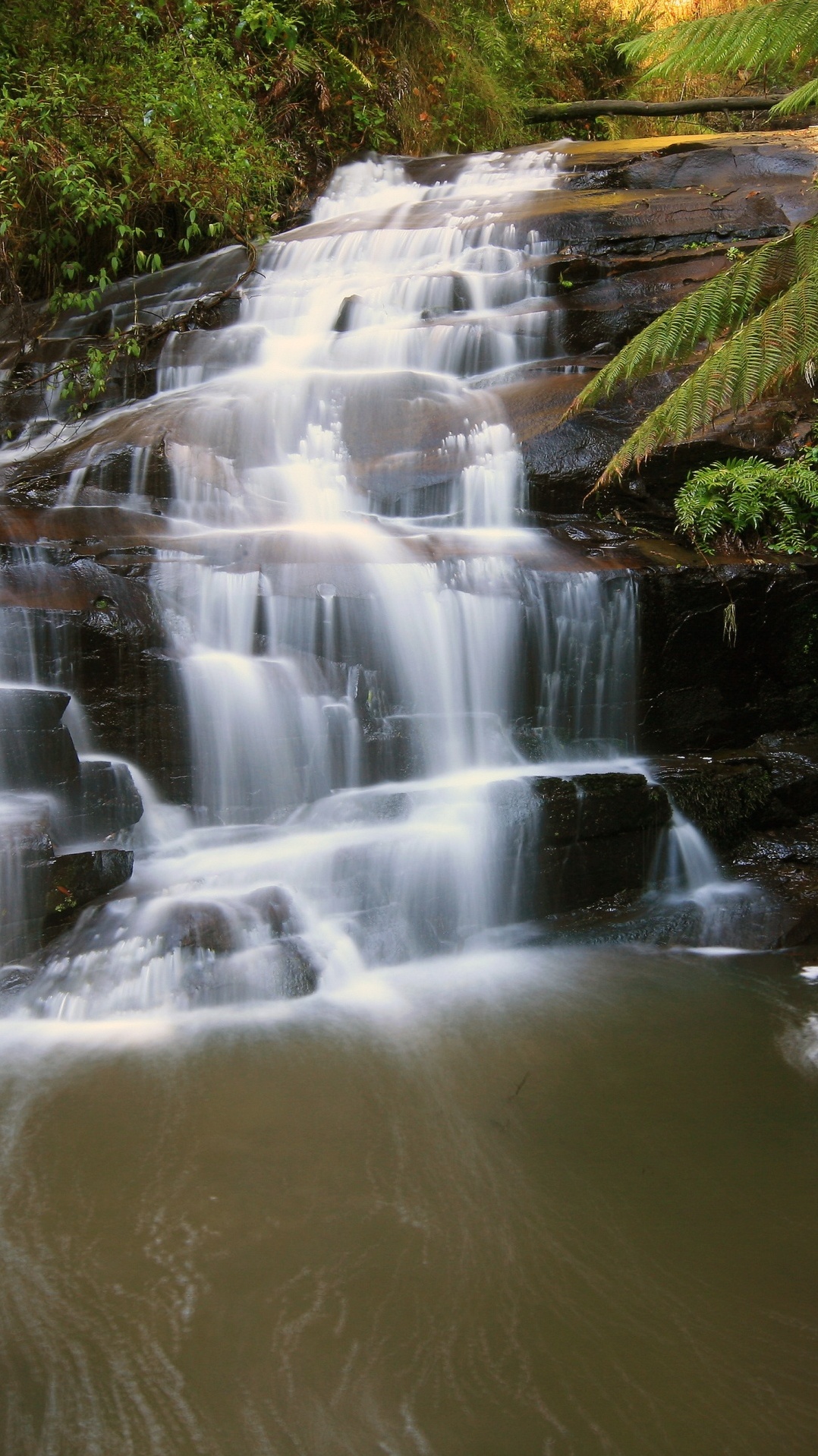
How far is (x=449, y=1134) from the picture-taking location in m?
3.54

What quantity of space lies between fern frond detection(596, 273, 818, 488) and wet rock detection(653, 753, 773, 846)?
2.76 metres

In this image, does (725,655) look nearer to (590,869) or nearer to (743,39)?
(590,869)

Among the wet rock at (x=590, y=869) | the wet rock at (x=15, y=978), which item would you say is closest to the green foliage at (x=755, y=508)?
the wet rock at (x=590, y=869)

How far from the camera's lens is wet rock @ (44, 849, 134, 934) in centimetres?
454

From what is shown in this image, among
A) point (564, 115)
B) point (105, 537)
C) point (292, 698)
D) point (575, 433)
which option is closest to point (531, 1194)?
point (292, 698)

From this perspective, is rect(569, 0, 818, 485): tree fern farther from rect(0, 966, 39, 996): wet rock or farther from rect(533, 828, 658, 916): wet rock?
rect(0, 966, 39, 996): wet rock

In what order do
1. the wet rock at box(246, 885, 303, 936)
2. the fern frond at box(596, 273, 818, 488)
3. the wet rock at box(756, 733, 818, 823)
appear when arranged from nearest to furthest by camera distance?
the fern frond at box(596, 273, 818, 488) < the wet rock at box(246, 885, 303, 936) < the wet rock at box(756, 733, 818, 823)

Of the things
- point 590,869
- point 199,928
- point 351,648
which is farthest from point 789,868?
point 199,928

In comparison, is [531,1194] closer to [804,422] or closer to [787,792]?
[787,792]

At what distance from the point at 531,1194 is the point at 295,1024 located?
54.9 inches

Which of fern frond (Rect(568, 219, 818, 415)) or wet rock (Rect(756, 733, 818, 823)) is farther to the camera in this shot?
wet rock (Rect(756, 733, 818, 823))

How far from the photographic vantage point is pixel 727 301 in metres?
3.25

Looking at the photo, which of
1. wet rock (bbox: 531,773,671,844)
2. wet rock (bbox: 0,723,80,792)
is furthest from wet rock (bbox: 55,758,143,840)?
wet rock (bbox: 531,773,671,844)

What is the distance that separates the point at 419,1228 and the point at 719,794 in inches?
132
